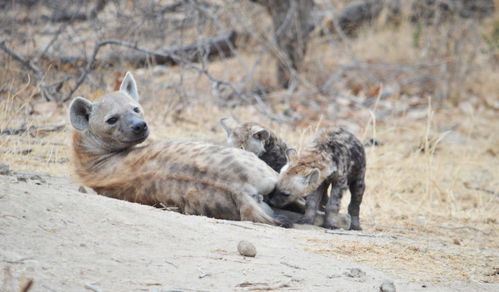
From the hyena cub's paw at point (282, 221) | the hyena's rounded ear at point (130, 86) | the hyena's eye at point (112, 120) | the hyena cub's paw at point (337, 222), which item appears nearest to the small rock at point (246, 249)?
the hyena cub's paw at point (282, 221)

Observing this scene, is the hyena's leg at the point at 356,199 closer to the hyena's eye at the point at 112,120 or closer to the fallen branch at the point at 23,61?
the hyena's eye at the point at 112,120

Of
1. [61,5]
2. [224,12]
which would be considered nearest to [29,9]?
[61,5]

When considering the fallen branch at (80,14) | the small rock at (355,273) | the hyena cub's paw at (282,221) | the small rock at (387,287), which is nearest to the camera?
the small rock at (387,287)

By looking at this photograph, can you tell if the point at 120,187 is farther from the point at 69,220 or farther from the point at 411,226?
the point at 411,226

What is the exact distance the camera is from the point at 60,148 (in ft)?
20.9

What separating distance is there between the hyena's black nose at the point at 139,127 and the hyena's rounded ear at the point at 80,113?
17.1 inches

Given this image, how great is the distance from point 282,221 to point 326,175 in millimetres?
485

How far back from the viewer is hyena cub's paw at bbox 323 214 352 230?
4.78 meters

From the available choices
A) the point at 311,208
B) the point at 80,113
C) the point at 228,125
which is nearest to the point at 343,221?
the point at 311,208

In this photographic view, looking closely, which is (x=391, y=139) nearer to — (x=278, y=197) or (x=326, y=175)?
(x=326, y=175)

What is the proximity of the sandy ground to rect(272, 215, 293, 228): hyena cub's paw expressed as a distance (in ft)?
1.29

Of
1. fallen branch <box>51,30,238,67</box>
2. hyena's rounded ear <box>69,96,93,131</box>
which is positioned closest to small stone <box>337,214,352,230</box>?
hyena's rounded ear <box>69,96,93,131</box>

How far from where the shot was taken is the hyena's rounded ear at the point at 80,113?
16.7 feet

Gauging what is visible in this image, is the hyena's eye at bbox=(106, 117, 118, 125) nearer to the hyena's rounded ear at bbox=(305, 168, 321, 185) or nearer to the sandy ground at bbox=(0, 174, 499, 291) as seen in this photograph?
the sandy ground at bbox=(0, 174, 499, 291)
